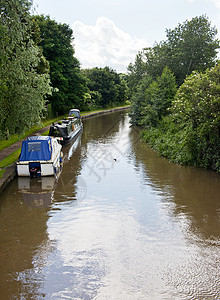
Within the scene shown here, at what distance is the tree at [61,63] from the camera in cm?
3591

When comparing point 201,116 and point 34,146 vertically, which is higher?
point 201,116

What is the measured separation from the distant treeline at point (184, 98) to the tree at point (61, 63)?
357 inches

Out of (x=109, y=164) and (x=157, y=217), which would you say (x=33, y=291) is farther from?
(x=109, y=164)

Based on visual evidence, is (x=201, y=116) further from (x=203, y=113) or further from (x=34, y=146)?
(x=34, y=146)

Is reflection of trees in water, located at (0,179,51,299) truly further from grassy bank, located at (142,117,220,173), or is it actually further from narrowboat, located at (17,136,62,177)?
grassy bank, located at (142,117,220,173)

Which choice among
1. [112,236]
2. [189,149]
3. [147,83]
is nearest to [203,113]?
[189,149]

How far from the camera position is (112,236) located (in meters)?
7.93

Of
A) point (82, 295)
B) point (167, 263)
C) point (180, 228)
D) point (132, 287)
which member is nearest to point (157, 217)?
point (180, 228)

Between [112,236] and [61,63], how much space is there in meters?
32.8

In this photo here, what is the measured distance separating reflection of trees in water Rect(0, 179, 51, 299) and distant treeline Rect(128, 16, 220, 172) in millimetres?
8396

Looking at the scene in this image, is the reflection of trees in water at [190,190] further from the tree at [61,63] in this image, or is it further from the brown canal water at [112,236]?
the tree at [61,63]

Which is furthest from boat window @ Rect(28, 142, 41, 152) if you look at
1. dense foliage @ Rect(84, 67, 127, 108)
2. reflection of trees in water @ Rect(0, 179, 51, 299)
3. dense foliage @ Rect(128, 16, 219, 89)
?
dense foliage @ Rect(84, 67, 127, 108)

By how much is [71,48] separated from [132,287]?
124 ft

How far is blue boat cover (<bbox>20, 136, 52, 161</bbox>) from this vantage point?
1314 cm
